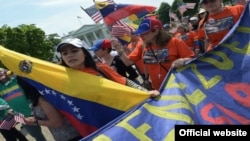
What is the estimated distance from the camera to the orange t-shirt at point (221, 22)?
4.98 m

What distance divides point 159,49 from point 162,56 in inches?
3.4

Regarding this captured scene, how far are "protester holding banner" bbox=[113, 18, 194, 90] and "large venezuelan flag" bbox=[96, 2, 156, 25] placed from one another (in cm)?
367

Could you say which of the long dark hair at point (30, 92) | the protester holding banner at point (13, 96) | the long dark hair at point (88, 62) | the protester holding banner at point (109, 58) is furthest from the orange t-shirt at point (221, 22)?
the protester holding banner at point (13, 96)

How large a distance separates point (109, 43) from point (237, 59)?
6.97 ft

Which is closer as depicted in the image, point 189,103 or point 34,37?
point 189,103

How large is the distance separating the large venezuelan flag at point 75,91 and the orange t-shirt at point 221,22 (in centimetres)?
174

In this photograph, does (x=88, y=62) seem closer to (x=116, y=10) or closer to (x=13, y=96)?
(x=13, y=96)

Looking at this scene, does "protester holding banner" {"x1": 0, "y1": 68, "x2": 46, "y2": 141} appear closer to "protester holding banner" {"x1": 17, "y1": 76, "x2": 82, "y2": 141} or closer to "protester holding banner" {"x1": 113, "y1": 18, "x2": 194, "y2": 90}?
"protester holding banner" {"x1": 113, "y1": 18, "x2": 194, "y2": 90}

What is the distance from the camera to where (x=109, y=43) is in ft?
19.3

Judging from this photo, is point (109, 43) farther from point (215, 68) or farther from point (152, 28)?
point (215, 68)

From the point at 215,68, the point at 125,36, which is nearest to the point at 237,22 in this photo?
the point at 215,68

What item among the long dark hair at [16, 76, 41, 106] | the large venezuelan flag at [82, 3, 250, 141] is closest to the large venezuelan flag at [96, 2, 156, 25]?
the large venezuelan flag at [82, 3, 250, 141]

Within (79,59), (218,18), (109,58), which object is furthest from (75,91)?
(109,58)

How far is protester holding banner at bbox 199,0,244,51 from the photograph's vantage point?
4.98 metres
